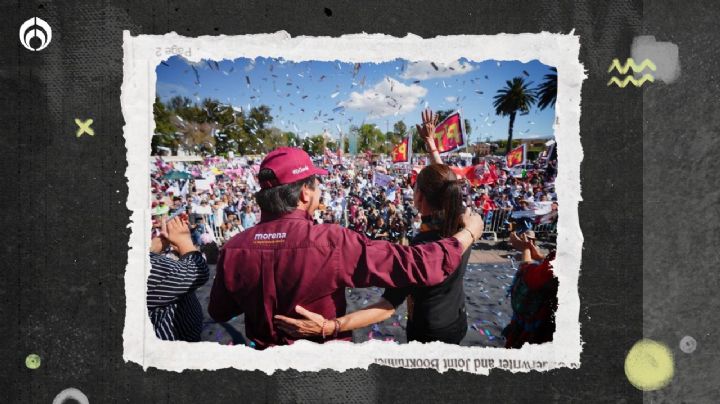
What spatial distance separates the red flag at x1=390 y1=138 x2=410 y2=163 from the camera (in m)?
2.72

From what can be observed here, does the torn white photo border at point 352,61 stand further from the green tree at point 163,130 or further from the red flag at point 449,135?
the red flag at point 449,135

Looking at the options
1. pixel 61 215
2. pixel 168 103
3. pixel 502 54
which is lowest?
pixel 61 215

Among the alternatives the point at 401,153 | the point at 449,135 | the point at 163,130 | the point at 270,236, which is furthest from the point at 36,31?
the point at 449,135

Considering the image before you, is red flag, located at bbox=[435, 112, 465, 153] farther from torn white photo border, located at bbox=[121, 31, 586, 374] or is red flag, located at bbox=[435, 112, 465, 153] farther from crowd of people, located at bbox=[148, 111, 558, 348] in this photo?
torn white photo border, located at bbox=[121, 31, 586, 374]

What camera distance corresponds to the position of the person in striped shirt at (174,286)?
283 centimetres

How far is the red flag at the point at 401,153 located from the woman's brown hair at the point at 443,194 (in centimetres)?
11

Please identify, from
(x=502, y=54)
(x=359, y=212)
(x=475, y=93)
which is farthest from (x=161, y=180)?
(x=502, y=54)

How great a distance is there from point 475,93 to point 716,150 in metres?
1.29

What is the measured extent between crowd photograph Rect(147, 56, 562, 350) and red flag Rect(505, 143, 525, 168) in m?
0.01

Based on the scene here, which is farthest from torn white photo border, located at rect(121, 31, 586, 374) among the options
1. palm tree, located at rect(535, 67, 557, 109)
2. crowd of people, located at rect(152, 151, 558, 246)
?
crowd of people, located at rect(152, 151, 558, 246)

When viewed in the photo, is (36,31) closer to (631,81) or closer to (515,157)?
(515,157)

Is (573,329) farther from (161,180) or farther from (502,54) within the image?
(161,180)

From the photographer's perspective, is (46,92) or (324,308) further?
(46,92)

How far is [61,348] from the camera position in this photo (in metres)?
2.92
